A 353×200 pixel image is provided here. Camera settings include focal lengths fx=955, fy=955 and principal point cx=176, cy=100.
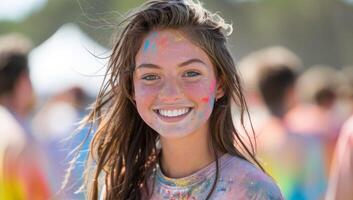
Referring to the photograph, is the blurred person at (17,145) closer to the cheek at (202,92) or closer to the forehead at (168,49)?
the forehead at (168,49)

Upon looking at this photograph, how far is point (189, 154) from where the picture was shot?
401 centimetres

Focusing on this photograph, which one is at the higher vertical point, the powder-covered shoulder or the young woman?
the young woman

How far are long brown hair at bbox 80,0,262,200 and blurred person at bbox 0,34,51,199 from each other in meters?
1.53

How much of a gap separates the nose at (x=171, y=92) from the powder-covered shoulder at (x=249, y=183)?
1.15ft

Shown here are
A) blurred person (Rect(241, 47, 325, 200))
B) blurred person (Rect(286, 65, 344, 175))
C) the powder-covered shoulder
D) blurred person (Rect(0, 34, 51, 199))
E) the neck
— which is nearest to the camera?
the powder-covered shoulder

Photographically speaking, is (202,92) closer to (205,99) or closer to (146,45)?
(205,99)

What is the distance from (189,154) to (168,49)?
17.7 inches

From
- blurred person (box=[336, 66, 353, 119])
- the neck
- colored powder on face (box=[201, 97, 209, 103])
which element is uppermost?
blurred person (box=[336, 66, 353, 119])

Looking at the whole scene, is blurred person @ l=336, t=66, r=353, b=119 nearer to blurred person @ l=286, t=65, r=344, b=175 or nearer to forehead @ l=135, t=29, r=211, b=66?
blurred person @ l=286, t=65, r=344, b=175

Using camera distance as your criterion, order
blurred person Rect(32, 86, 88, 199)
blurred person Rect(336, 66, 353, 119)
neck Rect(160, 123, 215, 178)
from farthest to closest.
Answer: blurred person Rect(336, 66, 353, 119) < blurred person Rect(32, 86, 88, 199) < neck Rect(160, 123, 215, 178)

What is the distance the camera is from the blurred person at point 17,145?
5.77m

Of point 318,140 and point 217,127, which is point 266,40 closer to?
point 318,140

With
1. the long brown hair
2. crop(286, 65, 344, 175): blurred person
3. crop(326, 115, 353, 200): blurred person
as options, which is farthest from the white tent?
crop(326, 115, 353, 200): blurred person

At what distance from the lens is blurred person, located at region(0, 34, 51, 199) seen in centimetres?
577
